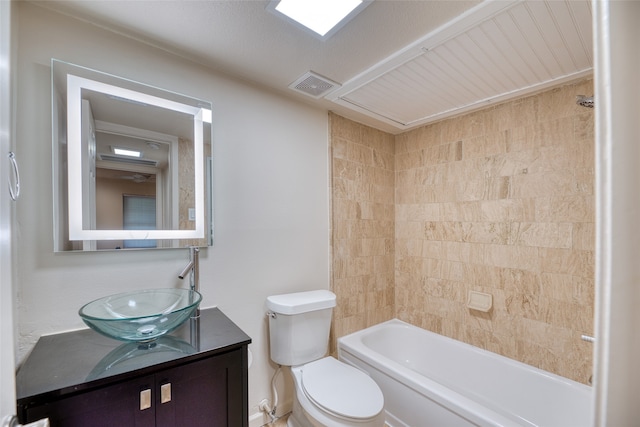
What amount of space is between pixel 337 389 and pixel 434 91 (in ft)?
6.63

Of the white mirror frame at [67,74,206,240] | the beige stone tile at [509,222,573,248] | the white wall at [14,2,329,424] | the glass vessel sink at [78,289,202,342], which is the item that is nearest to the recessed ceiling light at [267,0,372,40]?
the white wall at [14,2,329,424]

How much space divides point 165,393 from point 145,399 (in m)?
0.07

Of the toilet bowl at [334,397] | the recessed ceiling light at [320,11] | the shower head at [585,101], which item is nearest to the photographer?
the recessed ceiling light at [320,11]

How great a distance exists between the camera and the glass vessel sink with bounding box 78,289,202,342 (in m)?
1.05

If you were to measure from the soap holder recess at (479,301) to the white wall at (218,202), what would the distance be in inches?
45.6

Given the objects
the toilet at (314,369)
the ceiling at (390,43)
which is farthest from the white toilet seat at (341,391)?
the ceiling at (390,43)

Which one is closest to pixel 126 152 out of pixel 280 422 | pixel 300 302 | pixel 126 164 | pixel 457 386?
pixel 126 164

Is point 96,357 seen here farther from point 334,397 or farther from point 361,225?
point 361,225

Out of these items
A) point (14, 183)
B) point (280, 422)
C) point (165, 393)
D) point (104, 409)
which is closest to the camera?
point (14, 183)

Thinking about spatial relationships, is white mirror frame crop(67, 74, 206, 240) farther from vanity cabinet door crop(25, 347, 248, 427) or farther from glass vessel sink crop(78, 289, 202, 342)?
vanity cabinet door crop(25, 347, 248, 427)

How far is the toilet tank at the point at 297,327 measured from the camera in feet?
5.86

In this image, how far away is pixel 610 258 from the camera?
292 millimetres

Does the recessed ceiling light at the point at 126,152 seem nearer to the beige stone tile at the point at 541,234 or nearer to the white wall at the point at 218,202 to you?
the white wall at the point at 218,202

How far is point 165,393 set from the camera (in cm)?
105
